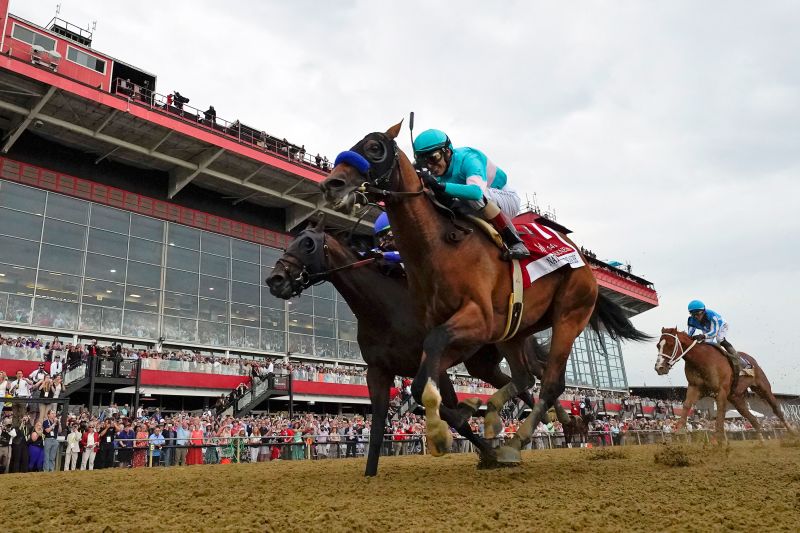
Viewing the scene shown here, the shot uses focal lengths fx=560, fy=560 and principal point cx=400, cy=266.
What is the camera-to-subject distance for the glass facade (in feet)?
86.9

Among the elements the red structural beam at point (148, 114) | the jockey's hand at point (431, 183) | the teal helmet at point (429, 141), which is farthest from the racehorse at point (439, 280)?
the red structural beam at point (148, 114)

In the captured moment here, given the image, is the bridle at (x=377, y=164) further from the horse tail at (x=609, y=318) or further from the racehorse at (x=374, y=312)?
the horse tail at (x=609, y=318)

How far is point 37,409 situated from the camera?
12188 millimetres

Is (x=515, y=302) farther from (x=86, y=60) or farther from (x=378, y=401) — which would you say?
(x=86, y=60)

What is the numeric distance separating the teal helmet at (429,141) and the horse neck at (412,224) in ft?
1.65

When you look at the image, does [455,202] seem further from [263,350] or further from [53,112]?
[263,350]

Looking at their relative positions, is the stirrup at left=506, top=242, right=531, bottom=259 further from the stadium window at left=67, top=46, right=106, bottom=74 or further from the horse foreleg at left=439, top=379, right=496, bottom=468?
the stadium window at left=67, top=46, right=106, bottom=74

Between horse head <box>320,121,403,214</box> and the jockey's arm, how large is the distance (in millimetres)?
562

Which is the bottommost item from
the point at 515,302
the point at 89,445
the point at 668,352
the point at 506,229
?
the point at 89,445

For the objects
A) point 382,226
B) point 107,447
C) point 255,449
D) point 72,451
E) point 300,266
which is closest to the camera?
point 300,266

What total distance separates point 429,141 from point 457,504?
326 centimetres

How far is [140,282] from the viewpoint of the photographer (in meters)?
30.1

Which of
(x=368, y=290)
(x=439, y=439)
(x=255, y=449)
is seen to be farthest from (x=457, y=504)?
(x=255, y=449)

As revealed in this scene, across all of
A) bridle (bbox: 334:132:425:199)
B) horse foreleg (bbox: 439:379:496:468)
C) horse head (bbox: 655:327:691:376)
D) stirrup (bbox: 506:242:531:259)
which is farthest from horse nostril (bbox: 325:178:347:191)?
horse head (bbox: 655:327:691:376)
